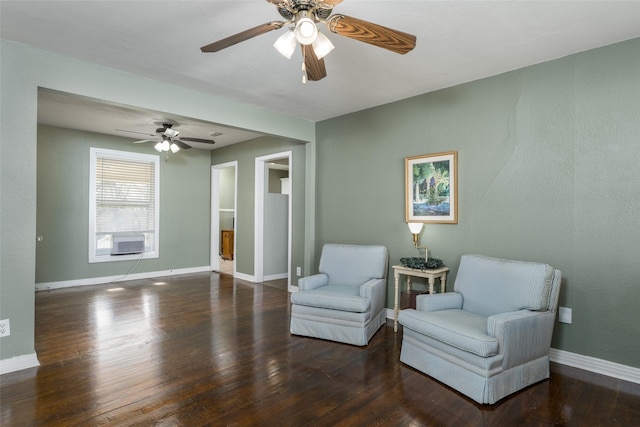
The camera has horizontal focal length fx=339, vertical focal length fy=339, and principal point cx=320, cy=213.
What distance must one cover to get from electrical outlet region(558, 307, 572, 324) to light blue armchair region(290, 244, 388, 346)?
5.16ft

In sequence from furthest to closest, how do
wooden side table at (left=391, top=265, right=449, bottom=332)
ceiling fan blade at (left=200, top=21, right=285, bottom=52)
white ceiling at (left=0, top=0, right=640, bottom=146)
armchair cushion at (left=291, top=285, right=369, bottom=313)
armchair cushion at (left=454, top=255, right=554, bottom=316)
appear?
wooden side table at (left=391, top=265, right=449, bottom=332) < armchair cushion at (left=291, top=285, right=369, bottom=313) < armchair cushion at (left=454, top=255, right=554, bottom=316) < white ceiling at (left=0, top=0, right=640, bottom=146) < ceiling fan blade at (left=200, top=21, right=285, bottom=52)

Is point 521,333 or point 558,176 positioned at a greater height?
point 558,176

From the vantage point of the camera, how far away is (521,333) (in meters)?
2.34

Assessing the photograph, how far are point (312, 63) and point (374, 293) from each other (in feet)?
7.34

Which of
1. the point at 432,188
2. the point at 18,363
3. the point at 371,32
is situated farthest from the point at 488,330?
the point at 18,363

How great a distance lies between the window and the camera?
5.79m

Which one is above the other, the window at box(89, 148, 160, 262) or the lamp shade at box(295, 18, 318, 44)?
the lamp shade at box(295, 18, 318, 44)

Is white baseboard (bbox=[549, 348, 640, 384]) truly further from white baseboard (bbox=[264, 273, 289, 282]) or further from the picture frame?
white baseboard (bbox=[264, 273, 289, 282])

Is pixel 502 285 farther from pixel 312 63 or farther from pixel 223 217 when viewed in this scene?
pixel 223 217

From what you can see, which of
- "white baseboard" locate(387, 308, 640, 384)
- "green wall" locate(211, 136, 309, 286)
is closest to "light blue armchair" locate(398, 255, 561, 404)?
"white baseboard" locate(387, 308, 640, 384)

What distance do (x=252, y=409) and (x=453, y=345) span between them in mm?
1427

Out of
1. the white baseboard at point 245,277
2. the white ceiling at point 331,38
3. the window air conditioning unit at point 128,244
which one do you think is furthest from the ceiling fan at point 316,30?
the window air conditioning unit at point 128,244

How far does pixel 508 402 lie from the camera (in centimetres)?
226

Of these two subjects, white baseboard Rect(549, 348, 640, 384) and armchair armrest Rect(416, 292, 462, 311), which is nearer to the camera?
white baseboard Rect(549, 348, 640, 384)
